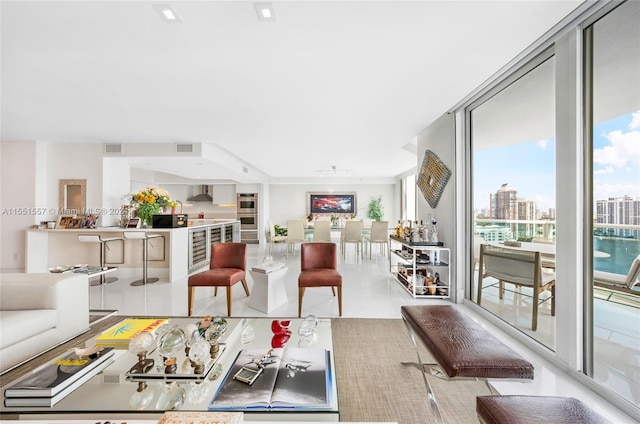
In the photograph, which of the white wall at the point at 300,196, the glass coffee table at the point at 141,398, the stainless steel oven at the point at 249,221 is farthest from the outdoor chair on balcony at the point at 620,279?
the stainless steel oven at the point at 249,221

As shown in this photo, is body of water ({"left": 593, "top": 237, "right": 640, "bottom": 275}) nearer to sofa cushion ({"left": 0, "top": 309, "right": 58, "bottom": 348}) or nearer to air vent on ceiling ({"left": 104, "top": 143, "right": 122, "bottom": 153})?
sofa cushion ({"left": 0, "top": 309, "right": 58, "bottom": 348})

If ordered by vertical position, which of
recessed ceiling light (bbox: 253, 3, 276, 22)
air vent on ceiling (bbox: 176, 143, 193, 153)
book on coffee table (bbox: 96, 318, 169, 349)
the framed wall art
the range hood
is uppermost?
recessed ceiling light (bbox: 253, 3, 276, 22)

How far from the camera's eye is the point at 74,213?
16.7ft

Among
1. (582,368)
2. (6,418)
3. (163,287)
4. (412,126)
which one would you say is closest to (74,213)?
(163,287)

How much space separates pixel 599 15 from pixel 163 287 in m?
5.75

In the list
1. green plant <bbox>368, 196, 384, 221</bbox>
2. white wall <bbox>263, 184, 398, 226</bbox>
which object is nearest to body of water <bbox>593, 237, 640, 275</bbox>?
green plant <bbox>368, 196, 384, 221</bbox>

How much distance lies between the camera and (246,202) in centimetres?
994

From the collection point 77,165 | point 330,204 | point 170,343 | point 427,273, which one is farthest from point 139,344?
point 330,204

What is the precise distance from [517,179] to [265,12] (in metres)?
2.68

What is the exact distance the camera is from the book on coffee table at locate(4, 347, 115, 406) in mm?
1114

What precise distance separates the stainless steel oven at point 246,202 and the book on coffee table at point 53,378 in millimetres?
8603

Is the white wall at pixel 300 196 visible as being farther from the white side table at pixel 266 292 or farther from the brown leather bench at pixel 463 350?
the brown leather bench at pixel 463 350

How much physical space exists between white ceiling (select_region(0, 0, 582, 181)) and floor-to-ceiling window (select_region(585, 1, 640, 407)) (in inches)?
15.2

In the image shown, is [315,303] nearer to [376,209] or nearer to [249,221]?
[249,221]
